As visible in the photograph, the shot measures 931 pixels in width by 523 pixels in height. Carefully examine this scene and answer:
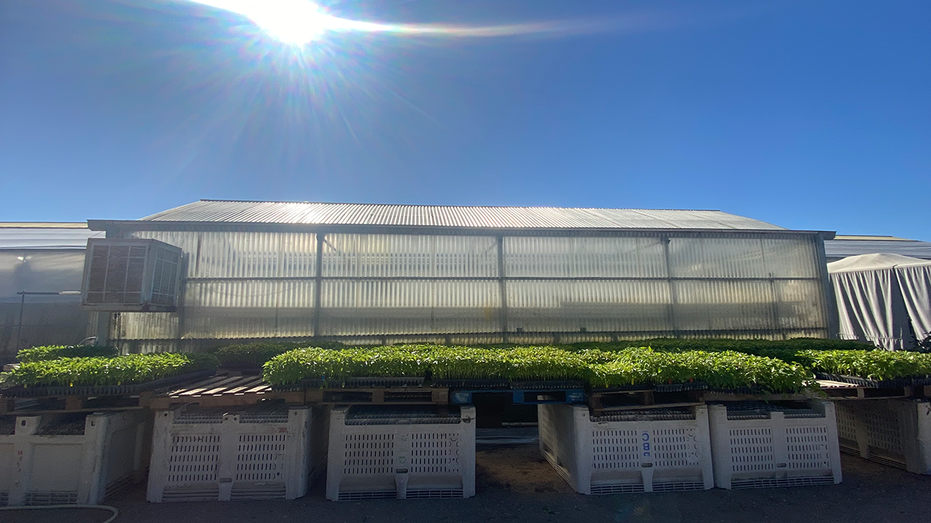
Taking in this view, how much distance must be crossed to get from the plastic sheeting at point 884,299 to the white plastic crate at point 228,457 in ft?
54.8

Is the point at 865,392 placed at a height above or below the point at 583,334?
below

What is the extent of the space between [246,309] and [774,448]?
11237 mm

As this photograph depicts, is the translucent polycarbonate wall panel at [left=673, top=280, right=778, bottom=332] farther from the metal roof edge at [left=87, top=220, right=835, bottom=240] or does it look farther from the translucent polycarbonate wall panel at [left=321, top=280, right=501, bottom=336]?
the translucent polycarbonate wall panel at [left=321, top=280, right=501, bottom=336]

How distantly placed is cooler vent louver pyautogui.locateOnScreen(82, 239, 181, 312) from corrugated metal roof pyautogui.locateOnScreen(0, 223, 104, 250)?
8435 mm

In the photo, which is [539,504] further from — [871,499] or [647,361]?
[871,499]

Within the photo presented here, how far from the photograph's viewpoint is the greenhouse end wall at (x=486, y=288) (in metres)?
10.3

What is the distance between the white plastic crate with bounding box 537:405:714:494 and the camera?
636 centimetres

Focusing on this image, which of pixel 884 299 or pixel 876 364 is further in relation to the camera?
pixel 884 299

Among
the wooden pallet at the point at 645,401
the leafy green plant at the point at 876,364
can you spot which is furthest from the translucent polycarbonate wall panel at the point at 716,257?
the wooden pallet at the point at 645,401

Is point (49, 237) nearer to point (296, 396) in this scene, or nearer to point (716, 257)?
point (296, 396)

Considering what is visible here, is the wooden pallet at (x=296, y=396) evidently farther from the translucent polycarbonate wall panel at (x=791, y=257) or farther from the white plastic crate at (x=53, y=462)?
the translucent polycarbonate wall panel at (x=791, y=257)

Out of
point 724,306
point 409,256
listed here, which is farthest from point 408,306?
point 724,306

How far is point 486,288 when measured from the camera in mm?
→ 10984

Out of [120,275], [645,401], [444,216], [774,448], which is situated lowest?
[774,448]
